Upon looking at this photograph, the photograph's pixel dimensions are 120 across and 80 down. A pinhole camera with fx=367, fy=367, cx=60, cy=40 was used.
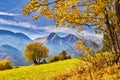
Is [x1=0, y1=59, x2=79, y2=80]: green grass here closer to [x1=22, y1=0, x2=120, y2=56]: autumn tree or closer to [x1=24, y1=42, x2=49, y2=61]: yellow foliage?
[x1=22, y1=0, x2=120, y2=56]: autumn tree

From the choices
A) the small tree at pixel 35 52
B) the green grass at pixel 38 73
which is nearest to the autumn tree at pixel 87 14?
the green grass at pixel 38 73

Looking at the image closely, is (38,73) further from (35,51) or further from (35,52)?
(35,51)

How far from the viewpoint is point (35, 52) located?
144 meters

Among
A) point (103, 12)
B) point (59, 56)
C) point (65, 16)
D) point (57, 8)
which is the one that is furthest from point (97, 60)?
point (59, 56)

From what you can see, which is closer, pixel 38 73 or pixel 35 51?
pixel 38 73

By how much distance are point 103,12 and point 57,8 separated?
5.18m

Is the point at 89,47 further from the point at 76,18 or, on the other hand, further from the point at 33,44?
the point at 33,44

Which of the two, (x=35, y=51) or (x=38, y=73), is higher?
(x=35, y=51)

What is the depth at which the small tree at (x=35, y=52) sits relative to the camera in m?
140

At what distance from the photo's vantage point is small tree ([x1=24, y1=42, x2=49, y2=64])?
140475mm

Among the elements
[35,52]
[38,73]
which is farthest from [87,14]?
[35,52]

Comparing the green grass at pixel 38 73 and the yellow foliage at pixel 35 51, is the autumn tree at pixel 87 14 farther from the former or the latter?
the yellow foliage at pixel 35 51

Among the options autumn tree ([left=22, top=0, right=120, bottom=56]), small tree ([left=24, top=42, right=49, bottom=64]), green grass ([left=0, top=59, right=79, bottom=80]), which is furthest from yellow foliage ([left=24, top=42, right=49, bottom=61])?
autumn tree ([left=22, top=0, right=120, bottom=56])

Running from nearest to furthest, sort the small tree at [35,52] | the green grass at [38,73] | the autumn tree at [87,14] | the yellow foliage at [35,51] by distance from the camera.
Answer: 1. the autumn tree at [87,14]
2. the green grass at [38,73]
3. the small tree at [35,52]
4. the yellow foliage at [35,51]
